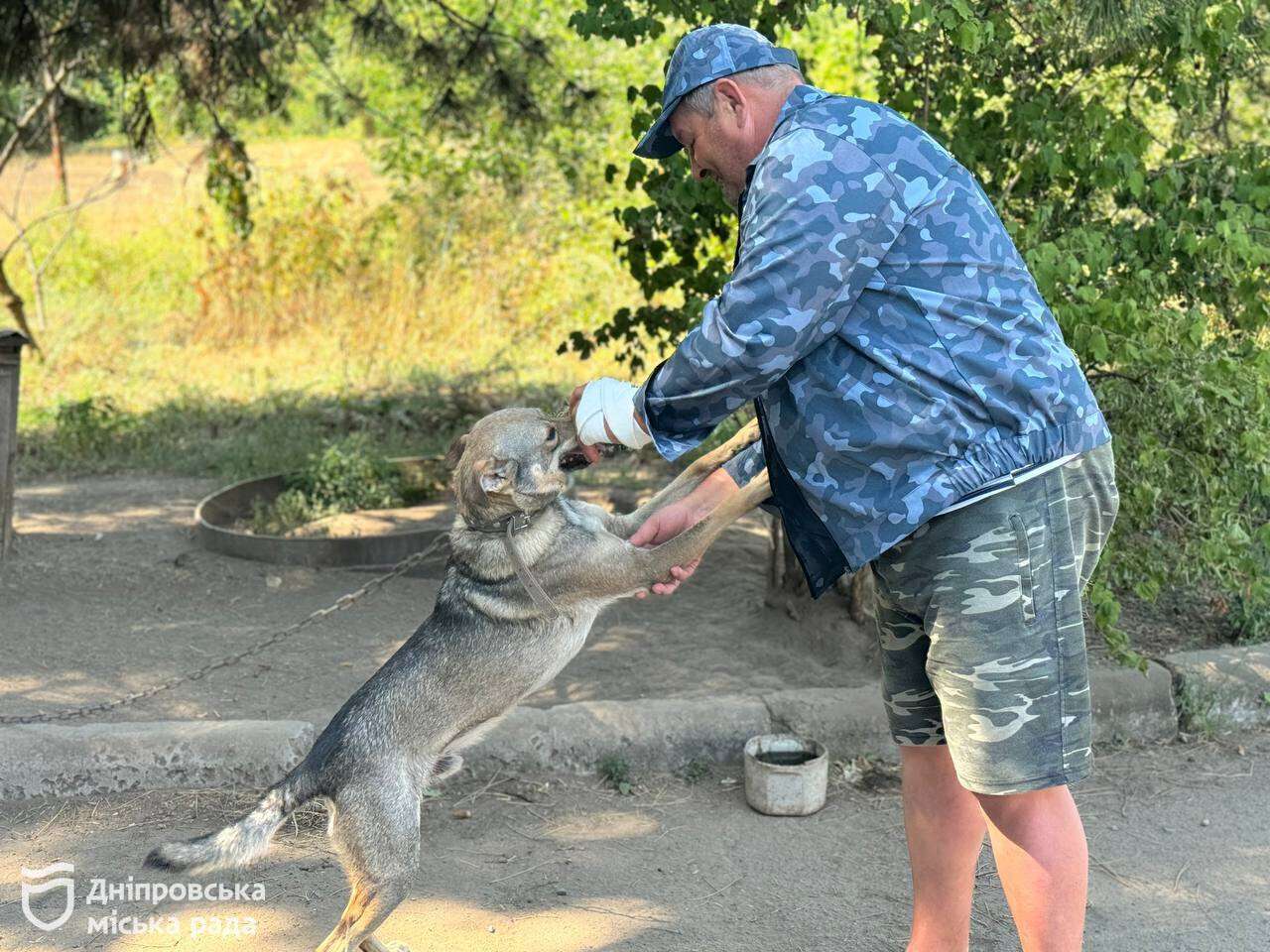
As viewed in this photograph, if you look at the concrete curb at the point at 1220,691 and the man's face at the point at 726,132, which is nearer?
the man's face at the point at 726,132

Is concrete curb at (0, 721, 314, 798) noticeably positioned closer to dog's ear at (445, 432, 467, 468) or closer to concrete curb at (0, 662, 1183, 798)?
concrete curb at (0, 662, 1183, 798)

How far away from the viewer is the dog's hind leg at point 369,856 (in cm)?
334

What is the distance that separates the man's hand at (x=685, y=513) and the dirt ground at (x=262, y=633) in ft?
4.88

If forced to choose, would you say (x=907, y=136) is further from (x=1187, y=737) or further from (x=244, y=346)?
(x=244, y=346)

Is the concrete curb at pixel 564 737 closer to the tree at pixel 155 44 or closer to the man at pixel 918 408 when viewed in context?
the man at pixel 918 408

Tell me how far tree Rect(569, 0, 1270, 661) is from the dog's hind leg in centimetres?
259

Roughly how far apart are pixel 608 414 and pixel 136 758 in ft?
8.51

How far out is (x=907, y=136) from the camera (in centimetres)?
254

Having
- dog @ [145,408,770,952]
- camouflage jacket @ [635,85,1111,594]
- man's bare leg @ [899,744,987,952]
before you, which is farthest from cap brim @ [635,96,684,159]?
man's bare leg @ [899,744,987,952]

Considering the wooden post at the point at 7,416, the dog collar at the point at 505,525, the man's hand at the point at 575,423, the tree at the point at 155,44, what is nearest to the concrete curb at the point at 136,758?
the dog collar at the point at 505,525

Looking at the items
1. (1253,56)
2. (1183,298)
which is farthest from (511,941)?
(1253,56)

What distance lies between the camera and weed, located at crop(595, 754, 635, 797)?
4559 mm

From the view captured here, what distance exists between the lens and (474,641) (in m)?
3.70

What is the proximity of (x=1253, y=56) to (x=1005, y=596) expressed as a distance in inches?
139
